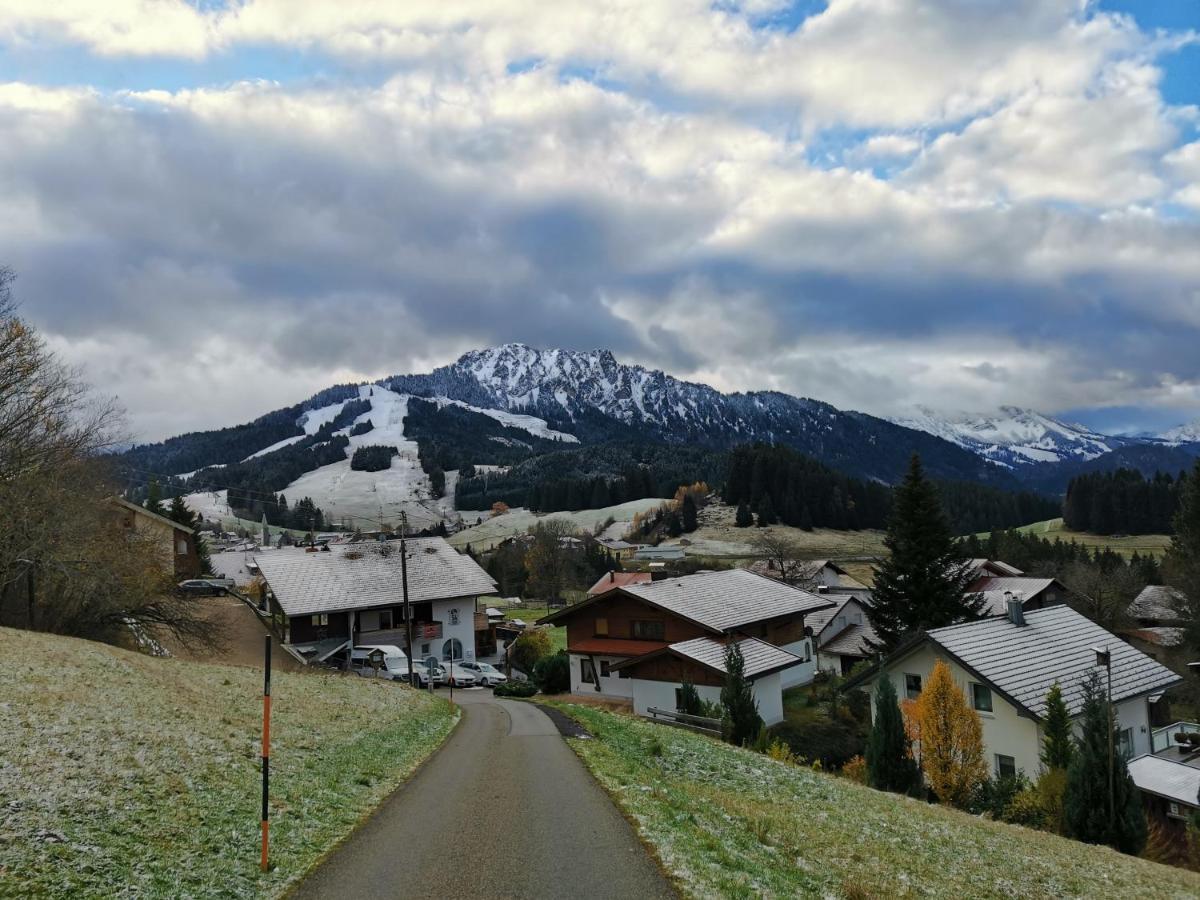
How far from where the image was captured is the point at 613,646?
54.4 m

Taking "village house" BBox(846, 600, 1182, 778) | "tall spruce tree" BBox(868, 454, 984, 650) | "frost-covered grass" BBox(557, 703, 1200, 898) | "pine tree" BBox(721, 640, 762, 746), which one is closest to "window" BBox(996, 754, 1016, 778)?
"village house" BBox(846, 600, 1182, 778)

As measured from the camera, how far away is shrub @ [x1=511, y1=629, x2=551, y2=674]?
2574 inches

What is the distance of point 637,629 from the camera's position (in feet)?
177

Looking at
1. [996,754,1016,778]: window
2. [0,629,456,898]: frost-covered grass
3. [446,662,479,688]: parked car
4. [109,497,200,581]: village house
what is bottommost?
[996,754,1016,778]: window

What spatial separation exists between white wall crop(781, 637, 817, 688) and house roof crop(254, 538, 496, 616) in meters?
25.8

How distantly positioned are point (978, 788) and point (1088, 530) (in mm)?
182390

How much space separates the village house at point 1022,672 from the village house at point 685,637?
23.5 ft

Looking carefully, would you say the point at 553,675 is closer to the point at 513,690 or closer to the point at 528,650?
the point at 513,690

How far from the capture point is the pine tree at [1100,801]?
2397 cm

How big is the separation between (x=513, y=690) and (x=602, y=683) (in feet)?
21.8

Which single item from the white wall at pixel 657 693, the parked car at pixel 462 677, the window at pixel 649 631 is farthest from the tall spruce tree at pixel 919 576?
the parked car at pixel 462 677

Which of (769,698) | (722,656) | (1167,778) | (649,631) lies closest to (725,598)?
(649,631)

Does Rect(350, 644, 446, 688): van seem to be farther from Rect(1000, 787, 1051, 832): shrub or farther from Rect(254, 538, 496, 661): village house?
Rect(1000, 787, 1051, 832): shrub

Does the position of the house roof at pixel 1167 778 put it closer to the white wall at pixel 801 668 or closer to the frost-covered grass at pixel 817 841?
the frost-covered grass at pixel 817 841
